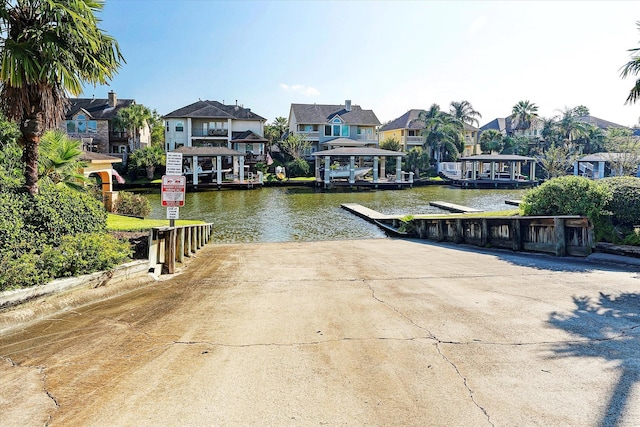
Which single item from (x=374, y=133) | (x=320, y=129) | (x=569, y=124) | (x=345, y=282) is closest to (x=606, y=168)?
(x=569, y=124)

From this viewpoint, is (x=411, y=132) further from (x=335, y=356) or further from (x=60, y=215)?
(x=335, y=356)

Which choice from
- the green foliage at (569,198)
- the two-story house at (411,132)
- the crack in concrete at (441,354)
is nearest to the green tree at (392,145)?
the two-story house at (411,132)

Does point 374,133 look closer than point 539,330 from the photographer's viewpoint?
No

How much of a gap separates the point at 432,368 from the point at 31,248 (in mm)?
5915

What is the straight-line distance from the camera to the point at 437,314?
6246 mm

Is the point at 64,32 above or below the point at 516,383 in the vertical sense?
above

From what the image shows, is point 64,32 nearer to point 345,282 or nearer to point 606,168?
point 345,282

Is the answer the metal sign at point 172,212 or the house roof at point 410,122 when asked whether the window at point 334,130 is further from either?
the metal sign at point 172,212

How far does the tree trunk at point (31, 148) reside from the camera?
7.78 meters

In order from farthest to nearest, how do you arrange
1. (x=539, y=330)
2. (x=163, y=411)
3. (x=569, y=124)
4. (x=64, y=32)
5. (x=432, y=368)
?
(x=569, y=124), (x=64, y=32), (x=539, y=330), (x=432, y=368), (x=163, y=411)

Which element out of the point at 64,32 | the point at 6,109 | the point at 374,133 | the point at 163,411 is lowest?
the point at 163,411

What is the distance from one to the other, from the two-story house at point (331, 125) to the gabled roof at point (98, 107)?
900 inches

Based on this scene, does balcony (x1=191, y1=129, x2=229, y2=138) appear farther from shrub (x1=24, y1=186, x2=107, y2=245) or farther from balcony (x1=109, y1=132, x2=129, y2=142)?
shrub (x1=24, y1=186, x2=107, y2=245)

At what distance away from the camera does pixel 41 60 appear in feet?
25.5
